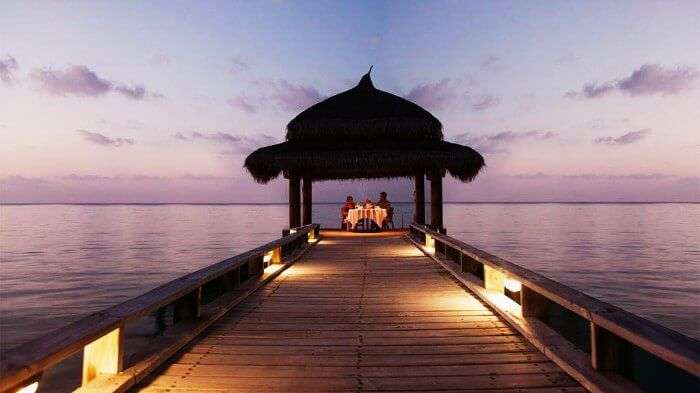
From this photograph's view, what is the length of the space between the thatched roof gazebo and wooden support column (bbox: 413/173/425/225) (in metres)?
1.02

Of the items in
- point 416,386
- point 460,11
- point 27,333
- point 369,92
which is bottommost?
point 27,333

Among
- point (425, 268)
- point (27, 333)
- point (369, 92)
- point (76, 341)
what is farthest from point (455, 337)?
point (369, 92)

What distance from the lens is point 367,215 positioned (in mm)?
16141

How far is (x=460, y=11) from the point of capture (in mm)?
17047

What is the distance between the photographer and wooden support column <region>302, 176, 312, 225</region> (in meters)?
16.8

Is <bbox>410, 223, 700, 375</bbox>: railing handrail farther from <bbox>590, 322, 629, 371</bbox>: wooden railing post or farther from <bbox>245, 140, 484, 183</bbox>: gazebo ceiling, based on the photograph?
<bbox>245, 140, 484, 183</bbox>: gazebo ceiling

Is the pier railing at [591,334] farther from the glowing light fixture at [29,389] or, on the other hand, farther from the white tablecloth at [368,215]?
the white tablecloth at [368,215]

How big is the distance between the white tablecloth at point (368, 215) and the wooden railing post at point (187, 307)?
11761 mm

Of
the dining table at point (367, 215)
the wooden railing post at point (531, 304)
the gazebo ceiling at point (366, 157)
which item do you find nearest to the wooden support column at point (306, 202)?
the dining table at point (367, 215)

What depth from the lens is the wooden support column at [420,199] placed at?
51.0ft

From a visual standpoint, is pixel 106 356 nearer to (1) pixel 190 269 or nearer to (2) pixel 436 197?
(2) pixel 436 197

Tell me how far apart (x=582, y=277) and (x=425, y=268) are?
38.3 feet

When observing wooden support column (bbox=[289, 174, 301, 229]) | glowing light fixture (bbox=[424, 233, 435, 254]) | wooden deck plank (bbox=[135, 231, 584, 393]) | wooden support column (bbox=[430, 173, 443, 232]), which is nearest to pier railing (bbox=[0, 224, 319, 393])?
wooden deck plank (bbox=[135, 231, 584, 393])

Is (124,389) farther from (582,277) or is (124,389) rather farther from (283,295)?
(582,277)
